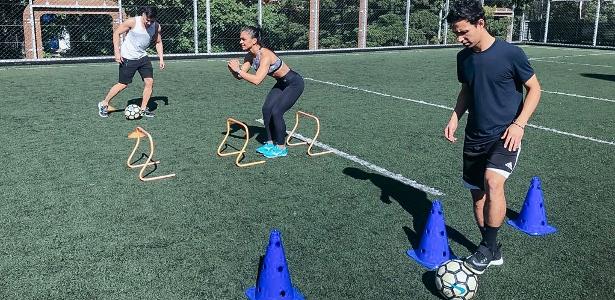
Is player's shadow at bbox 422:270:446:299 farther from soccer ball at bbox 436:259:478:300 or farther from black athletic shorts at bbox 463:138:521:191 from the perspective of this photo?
black athletic shorts at bbox 463:138:521:191

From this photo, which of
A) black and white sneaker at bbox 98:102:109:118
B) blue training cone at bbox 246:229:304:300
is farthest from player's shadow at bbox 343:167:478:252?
black and white sneaker at bbox 98:102:109:118

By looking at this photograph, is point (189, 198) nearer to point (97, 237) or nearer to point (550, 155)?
point (97, 237)

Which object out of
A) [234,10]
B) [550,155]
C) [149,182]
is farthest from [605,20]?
[149,182]

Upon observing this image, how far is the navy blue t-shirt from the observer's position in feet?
13.0

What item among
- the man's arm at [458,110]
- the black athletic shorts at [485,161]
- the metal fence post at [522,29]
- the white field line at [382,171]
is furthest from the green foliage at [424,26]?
the black athletic shorts at [485,161]

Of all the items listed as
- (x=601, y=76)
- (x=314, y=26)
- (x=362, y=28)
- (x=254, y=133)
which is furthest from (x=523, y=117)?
(x=362, y=28)

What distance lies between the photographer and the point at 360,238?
478 centimetres

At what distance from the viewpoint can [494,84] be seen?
404 centimetres

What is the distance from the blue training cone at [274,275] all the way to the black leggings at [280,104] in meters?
3.87

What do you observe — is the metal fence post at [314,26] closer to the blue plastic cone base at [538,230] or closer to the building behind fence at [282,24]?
the building behind fence at [282,24]

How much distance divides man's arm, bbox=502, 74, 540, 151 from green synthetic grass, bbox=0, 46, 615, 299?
1.03 m

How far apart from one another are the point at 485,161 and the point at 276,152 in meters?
3.61

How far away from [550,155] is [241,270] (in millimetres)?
5163

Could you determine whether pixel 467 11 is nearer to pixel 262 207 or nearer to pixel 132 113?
pixel 262 207
